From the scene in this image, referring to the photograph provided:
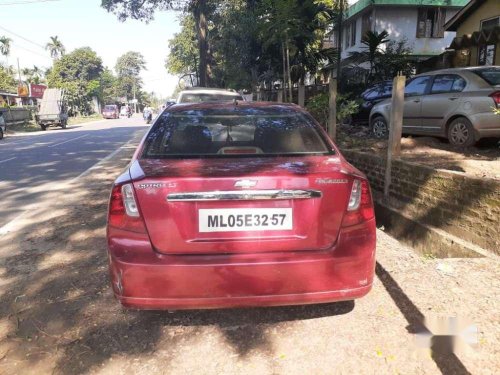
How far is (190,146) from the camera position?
10.3 feet

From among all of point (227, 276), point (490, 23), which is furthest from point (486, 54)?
point (227, 276)

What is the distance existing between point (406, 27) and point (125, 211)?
2468 cm

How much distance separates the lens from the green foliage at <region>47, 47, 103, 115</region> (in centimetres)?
6869

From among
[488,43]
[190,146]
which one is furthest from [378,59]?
[190,146]

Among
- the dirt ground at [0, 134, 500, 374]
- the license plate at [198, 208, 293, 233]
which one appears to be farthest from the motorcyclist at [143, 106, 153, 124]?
the license plate at [198, 208, 293, 233]

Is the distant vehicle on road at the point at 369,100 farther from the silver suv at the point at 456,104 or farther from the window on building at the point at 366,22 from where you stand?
the window on building at the point at 366,22

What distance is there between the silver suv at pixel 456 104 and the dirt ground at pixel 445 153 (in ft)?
0.74

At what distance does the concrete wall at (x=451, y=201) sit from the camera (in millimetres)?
3723

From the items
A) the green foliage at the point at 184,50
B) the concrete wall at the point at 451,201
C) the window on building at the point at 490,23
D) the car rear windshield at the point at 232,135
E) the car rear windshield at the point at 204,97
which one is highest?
the green foliage at the point at 184,50

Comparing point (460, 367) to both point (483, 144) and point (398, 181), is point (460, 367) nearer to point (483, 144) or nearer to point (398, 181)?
point (398, 181)

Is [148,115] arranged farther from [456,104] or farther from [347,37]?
[456,104]

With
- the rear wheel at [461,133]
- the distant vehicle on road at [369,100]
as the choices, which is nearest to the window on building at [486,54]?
the distant vehicle on road at [369,100]

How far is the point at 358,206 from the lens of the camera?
2.62 meters

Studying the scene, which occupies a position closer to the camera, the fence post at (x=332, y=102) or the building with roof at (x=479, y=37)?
the fence post at (x=332, y=102)
